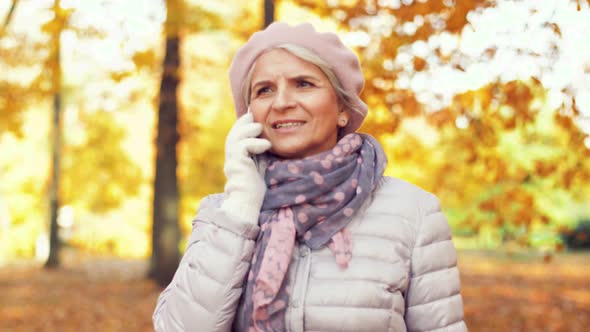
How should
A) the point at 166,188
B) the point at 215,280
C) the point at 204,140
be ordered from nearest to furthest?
the point at 215,280 < the point at 166,188 < the point at 204,140

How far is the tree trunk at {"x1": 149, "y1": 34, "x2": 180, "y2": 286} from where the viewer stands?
11023mm

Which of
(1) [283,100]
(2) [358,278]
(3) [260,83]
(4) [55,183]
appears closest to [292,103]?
(1) [283,100]

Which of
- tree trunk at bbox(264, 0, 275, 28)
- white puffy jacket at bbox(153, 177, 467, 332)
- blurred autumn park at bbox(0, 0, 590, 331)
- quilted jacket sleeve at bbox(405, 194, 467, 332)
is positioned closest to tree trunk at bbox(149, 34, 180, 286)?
blurred autumn park at bbox(0, 0, 590, 331)

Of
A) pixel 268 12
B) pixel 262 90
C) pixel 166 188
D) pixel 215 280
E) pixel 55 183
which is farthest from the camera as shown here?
pixel 55 183

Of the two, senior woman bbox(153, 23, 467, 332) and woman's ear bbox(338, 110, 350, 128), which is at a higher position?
woman's ear bbox(338, 110, 350, 128)

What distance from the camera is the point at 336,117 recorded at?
221 cm

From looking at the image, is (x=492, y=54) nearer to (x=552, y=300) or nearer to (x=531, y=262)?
(x=552, y=300)

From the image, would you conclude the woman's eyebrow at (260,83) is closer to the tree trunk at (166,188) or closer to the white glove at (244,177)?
the white glove at (244,177)

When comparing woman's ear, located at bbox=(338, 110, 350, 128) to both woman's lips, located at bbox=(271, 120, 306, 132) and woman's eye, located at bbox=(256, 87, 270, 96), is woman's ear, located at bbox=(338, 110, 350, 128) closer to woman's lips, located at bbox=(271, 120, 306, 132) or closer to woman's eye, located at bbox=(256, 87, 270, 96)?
woman's lips, located at bbox=(271, 120, 306, 132)

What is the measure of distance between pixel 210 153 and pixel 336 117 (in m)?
16.8

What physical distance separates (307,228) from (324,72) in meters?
0.54

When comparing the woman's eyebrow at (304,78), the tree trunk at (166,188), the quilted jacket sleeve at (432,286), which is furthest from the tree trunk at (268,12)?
the tree trunk at (166,188)

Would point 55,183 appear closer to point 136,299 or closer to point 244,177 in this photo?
point 136,299

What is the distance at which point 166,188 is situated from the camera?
11.4 m
